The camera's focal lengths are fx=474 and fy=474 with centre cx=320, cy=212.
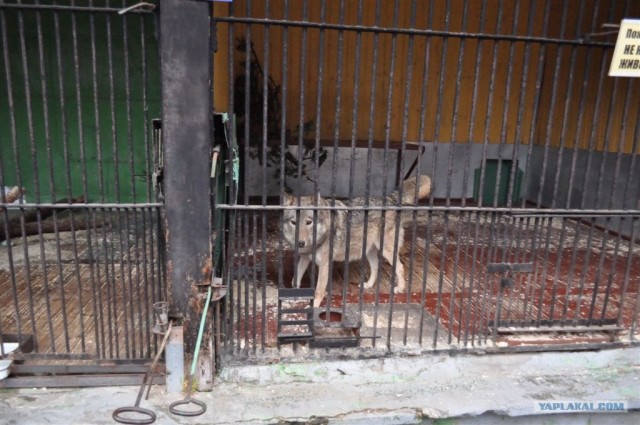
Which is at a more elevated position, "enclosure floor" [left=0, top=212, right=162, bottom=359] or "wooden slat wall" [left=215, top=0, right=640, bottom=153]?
"wooden slat wall" [left=215, top=0, right=640, bottom=153]

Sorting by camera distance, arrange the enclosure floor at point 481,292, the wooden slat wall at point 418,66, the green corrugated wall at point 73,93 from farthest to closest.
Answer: the wooden slat wall at point 418,66 → the green corrugated wall at point 73,93 → the enclosure floor at point 481,292

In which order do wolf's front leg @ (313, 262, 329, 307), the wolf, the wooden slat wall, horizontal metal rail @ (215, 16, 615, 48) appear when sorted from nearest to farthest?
1. horizontal metal rail @ (215, 16, 615, 48)
2. wolf's front leg @ (313, 262, 329, 307)
3. the wolf
4. the wooden slat wall

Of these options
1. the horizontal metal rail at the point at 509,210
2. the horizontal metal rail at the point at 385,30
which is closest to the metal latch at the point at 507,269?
the horizontal metal rail at the point at 509,210

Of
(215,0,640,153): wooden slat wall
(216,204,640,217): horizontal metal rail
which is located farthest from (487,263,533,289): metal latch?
(215,0,640,153): wooden slat wall

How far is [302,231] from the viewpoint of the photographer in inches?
192

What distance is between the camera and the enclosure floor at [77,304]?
351 cm

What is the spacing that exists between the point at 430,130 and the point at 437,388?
6896 mm

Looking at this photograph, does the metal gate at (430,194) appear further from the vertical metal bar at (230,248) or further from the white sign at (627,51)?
the white sign at (627,51)

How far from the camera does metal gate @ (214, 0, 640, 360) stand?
3.60m

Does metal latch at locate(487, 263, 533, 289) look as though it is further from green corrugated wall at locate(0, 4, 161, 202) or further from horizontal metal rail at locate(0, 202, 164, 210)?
green corrugated wall at locate(0, 4, 161, 202)

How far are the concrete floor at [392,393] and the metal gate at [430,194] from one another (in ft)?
0.51

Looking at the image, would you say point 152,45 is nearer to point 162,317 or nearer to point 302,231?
point 302,231

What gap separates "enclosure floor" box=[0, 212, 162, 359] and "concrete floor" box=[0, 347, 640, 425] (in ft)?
1.33

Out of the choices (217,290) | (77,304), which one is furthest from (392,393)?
(77,304)
